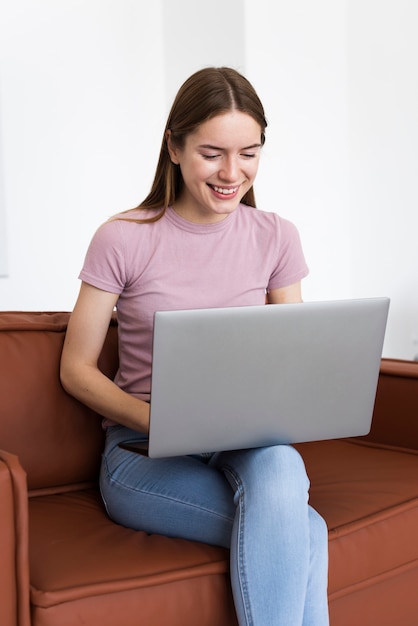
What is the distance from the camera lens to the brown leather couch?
1189mm

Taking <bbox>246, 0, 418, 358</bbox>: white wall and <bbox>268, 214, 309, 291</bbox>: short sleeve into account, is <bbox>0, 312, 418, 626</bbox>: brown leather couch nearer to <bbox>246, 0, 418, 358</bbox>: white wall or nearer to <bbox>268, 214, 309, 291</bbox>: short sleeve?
<bbox>268, 214, 309, 291</bbox>: short sleeve

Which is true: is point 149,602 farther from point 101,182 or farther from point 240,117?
point 101,182

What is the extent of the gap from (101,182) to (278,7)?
1.04m

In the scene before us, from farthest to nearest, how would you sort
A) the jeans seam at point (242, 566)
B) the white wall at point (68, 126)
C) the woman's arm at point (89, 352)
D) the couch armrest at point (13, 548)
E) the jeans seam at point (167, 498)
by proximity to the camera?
the white wall at point (68, 126) < the woman's arm at point (89, 352) < the jeans seam at point (167, 498) < the jeans seam at point (242, 566) < the couch armrest at point (13, 548)

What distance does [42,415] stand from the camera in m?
1.66

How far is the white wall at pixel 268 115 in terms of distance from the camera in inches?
130

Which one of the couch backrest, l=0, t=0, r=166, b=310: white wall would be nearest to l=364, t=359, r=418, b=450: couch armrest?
the couch backrest

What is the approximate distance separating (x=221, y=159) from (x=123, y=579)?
0.77m

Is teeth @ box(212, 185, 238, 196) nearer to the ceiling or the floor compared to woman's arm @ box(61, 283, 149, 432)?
nearer to the ceiling

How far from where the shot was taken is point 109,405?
1.54 m

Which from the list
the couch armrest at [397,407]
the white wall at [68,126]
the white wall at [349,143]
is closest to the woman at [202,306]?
the couch armrest at [397,407]

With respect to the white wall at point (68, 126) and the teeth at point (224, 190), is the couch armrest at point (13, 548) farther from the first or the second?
the white wall at point (68, 126)

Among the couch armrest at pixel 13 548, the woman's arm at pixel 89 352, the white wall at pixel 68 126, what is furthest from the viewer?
the white wall at pixel 68 126

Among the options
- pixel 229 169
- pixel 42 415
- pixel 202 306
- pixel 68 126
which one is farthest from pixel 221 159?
pixel 68 126
